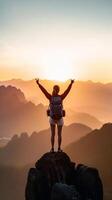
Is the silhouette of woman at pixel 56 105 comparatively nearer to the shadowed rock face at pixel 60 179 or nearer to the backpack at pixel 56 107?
the backpack at pixel 56 107

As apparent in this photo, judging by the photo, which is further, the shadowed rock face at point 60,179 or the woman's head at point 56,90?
the woman's head at point 56,90

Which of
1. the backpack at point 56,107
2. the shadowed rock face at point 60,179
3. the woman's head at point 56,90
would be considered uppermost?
the woman's head at point 56,90

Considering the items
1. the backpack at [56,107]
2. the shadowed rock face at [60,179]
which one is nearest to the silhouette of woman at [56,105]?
the backpack at [56,107]

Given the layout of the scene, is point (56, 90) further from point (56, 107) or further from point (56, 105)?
point (56, 107)

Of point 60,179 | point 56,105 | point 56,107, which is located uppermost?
point 56,105

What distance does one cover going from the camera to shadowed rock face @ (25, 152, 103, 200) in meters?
27.6

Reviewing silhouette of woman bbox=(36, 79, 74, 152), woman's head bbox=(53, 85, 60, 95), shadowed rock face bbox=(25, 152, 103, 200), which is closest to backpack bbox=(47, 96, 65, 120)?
silhouette of woman bbox=(36, 79, 74, 152)

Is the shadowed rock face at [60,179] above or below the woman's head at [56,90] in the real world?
below

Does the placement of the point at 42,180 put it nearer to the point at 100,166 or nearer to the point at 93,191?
the point at 93,191

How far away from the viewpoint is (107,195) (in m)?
161

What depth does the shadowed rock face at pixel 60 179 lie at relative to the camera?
27.6 m

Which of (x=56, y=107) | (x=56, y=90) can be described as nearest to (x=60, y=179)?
(x=56, y=107)

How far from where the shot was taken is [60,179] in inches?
1126

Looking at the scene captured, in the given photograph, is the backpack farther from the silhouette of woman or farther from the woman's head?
the woman's head
